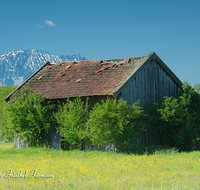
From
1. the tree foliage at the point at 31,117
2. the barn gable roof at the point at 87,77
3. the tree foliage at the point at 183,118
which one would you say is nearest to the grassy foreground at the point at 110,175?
the tree foliage at the point at 183,118

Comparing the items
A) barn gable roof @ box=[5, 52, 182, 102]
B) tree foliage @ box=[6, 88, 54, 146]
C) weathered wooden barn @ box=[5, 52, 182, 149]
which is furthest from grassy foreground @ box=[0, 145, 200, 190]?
tree foliage @ box=[6, 88, 54, 146]

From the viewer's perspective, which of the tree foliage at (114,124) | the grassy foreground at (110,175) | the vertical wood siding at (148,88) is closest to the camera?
the grassy foreground at (110,175)

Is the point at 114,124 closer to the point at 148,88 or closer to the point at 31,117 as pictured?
the point at 148,88

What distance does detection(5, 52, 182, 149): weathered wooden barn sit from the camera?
18.4 meters

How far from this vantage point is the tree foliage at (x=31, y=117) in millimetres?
19797

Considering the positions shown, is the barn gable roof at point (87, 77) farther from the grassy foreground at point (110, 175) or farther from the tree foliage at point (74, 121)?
the grassy foreground at point (110, 175)

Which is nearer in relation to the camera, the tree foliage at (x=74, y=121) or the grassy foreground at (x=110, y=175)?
the grassy foreground at (x=110, y=175)

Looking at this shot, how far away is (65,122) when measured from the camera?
18.7m

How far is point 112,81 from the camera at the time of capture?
18766 millimetres

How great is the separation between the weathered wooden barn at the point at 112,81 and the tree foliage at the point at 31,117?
794mm

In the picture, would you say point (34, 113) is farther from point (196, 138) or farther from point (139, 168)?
point (196, 138)

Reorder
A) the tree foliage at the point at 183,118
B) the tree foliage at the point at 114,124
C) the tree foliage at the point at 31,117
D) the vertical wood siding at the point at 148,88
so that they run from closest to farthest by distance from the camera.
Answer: the tree foliage at the point at 114,124 → the tree foliage at the point at 183,118 → the vertical wood siding at the point at 148,88 → the tree foliage at the point at 31,117

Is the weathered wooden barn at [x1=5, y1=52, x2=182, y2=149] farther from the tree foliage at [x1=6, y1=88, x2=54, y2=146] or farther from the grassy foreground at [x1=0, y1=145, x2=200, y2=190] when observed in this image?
the grassy foreground at [x1=0, y1=145, x2=200, y2=190]

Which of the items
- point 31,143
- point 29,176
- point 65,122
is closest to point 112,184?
point 29,176
